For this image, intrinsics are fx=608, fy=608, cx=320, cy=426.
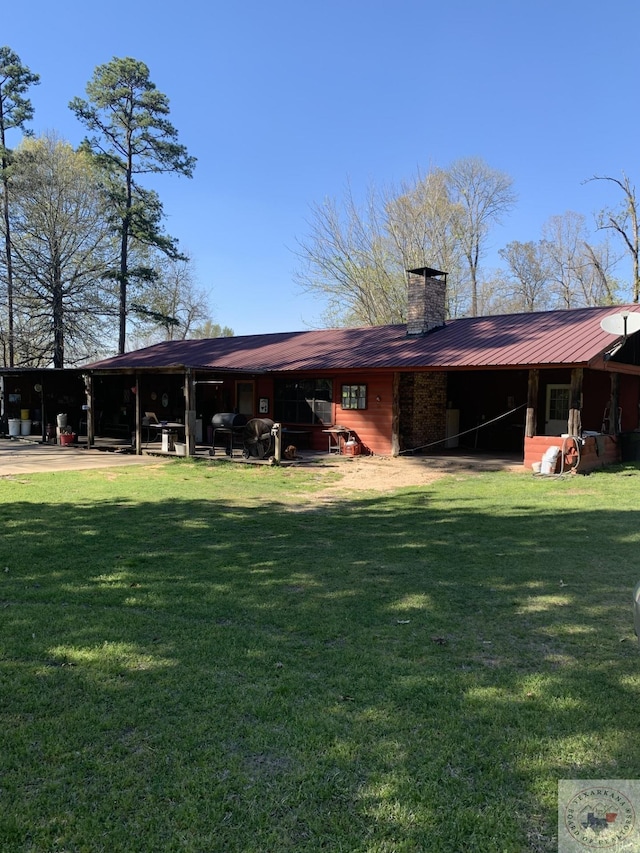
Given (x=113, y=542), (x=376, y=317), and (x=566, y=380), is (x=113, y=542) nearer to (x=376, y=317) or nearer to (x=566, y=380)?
(x=566, y=380)

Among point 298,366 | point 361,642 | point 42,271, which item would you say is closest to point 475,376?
point 298,366

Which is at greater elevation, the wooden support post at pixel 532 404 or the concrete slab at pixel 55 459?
the wooden support post at pixel 532 404

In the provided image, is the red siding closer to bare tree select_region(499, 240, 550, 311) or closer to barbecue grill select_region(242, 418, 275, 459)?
barbecue grill select_region(242, 418, 275, 459)

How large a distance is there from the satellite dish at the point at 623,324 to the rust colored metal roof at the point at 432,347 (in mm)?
436

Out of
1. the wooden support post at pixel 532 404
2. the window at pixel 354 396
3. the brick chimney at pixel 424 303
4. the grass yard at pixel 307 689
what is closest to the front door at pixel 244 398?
the window at pixel 354 396

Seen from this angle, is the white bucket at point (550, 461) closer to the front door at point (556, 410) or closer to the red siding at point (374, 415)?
the front door at point (556, 410)

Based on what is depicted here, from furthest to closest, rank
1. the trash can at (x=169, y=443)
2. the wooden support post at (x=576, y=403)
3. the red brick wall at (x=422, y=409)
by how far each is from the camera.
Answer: the red brick wall at (x=422, y=409) → the trash can at (x=169, y=443) → the wooden support post at (x=576, y=403)

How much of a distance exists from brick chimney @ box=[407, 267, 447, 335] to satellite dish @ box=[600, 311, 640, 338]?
233 inches

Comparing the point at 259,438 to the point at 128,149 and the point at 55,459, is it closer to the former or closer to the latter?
the point at 55,459

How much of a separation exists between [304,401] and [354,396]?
1.73 m

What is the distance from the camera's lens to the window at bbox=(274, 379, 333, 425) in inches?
669

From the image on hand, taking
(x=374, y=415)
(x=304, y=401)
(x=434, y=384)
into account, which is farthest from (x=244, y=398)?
(x=434, y=384)

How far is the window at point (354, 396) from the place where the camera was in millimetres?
16250

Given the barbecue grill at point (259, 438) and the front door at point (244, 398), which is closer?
the barbecue grill at point (259, 438)
